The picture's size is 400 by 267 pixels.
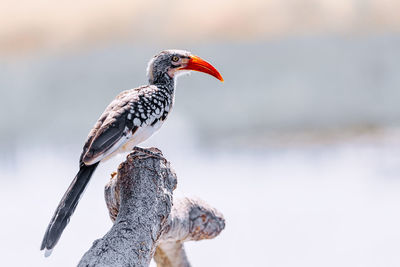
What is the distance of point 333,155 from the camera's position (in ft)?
25.9

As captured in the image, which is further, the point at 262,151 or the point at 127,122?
the point at 262,151

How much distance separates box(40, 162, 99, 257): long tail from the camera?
2.09 metres

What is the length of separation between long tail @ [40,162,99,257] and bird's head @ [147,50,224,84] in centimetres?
72

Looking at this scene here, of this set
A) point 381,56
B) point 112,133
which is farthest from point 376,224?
point 381,56

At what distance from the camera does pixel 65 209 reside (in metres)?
2.17

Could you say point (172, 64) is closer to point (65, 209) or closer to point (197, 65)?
point (197, 65)

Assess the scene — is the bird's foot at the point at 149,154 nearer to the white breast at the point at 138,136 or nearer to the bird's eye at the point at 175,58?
the white breast at the point at 138,136

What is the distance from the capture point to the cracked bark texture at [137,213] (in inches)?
80.4

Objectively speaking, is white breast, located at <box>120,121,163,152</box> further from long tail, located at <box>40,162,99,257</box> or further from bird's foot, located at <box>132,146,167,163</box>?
long tail, located at <box>40,162,99,257</box>

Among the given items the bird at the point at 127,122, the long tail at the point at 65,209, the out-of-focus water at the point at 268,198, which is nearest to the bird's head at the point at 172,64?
the bird at the point at 127,122

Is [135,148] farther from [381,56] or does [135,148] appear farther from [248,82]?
[381,56]

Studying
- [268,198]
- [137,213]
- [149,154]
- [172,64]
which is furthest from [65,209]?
[268,198]

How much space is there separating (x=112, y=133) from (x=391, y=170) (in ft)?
17.7

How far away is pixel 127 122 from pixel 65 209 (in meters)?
0.46
